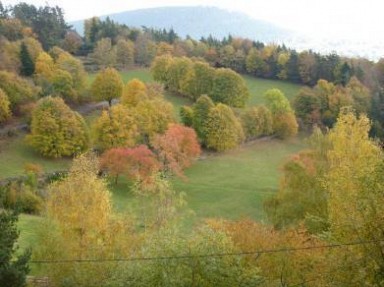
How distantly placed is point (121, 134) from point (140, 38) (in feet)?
196

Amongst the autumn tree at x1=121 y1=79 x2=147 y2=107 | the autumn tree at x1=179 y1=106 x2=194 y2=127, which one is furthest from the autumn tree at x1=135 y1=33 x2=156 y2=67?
the autumn tree at x1=179 y1=106 x2=194 y2=127

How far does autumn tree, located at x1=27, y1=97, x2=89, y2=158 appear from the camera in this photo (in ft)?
217

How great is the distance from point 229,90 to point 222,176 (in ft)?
84.2

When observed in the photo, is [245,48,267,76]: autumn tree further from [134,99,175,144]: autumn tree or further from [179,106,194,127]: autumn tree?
[134,99,175,144]: autumn tree

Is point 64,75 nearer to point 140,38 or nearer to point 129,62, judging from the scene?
point 129,62

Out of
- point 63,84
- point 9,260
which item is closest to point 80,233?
point 9,260

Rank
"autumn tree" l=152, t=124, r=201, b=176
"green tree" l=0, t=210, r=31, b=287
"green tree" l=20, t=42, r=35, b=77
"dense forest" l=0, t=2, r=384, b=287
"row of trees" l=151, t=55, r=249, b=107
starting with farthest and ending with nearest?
"green tree" l=20, t=42, r=35, b=77, "row of trees" l=151, t=55, r=249, b=107, "autumn tree" l=152, t=124, r=201, b=176, "green tree" l=0, t=210, r=31, b=287, "dense forest" l=0, t=2, r=384, b=287

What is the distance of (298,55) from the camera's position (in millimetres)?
114500

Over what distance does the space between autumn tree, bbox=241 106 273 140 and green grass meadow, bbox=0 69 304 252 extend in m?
1.55

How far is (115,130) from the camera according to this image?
6794 cm

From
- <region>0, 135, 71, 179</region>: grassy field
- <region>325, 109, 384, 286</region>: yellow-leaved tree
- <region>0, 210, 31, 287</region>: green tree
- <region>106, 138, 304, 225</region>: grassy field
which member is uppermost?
<region>325, 109, 384, 286</region>: yellow-leaved tree

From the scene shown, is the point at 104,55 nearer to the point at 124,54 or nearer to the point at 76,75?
the point at 124,54

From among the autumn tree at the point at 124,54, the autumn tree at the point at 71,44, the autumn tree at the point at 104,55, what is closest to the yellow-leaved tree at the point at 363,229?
the autumn tree at the point at 104,55

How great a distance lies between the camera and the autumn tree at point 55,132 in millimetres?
66188
